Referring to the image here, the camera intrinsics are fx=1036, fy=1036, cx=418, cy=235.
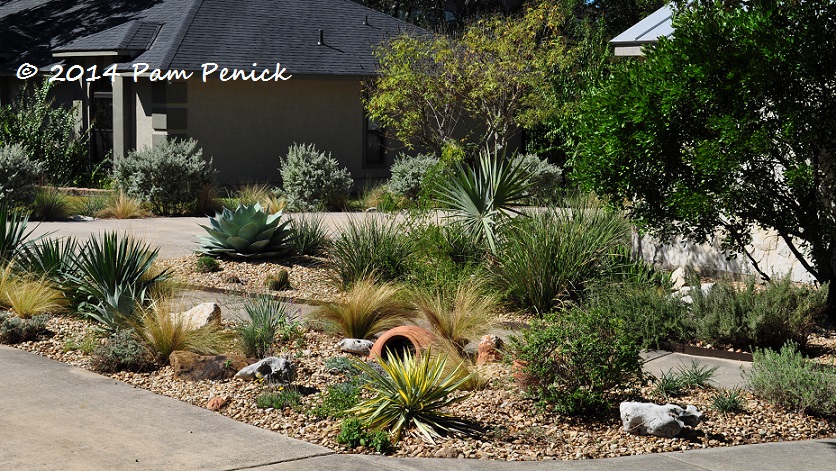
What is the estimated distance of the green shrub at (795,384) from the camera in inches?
276

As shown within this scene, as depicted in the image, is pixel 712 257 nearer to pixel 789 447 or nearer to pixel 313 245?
pixel 313 245

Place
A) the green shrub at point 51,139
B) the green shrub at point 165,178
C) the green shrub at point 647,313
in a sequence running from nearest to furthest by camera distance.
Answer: the green shrub at point 647,313 → the green shrub at point 165,178 → the green shrub at point 51,139

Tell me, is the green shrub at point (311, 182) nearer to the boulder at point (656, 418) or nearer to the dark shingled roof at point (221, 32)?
the dark shingled roof at point (221, 32)

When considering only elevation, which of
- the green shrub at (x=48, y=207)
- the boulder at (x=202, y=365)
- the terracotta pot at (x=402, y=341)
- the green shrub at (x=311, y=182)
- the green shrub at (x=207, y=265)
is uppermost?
the green shrub at (x=311, y=182)

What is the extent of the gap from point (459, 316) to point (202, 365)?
2.21 meters

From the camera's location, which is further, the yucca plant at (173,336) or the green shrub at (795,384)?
the yucca plant at (173,336)

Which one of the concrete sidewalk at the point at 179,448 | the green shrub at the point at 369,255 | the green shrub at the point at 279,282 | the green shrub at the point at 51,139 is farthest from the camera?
the green shrub at the point at 51,139

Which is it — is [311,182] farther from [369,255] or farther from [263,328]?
[263,328]

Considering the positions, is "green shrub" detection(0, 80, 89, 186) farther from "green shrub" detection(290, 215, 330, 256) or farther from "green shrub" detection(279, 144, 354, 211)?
"green shrub" detection(290, 215, 330, 256)

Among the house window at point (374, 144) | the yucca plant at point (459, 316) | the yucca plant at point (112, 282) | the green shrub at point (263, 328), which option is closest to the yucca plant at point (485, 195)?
the yucca plant at point (459, 316)

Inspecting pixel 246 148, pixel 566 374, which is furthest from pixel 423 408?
pixel 246 148

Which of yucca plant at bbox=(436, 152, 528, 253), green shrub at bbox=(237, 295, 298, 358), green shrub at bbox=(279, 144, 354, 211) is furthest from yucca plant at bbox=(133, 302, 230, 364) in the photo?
green shrub at bbox=(279, 144, 354, 211)

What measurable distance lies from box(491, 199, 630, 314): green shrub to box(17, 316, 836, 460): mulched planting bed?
219 centimetres

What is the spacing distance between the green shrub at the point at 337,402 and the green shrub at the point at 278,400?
6.4 inches
